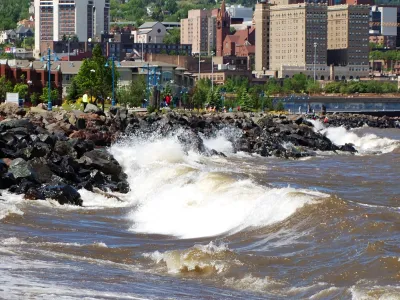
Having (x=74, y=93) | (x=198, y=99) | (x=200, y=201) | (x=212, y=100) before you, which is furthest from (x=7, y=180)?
(x=212, y=100)

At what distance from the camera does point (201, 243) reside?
87.1 ft

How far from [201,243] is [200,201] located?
6.33 meters

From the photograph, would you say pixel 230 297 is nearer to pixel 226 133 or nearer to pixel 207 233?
pixel 207 233

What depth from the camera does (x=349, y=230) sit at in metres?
26.0

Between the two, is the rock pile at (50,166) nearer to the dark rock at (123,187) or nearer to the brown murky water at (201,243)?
the dark rock at (123,187)

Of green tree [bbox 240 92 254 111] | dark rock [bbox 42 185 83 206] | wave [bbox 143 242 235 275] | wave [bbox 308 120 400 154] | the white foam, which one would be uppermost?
dark rock [bbox 42 185 83 206]

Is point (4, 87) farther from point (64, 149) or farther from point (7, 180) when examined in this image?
point (7, 180)

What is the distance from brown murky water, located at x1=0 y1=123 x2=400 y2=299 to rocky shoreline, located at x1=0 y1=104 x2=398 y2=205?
0.97 metres

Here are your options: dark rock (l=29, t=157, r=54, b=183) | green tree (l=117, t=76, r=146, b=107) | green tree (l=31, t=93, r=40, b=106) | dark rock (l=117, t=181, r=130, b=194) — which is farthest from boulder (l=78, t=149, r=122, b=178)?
green tree (l=117, t=76, r=146, b=107)

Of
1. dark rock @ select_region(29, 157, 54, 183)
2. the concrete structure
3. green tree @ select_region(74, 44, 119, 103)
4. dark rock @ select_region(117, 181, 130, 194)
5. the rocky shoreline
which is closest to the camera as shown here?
the rocky shoreline

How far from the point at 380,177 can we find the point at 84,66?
159 feet

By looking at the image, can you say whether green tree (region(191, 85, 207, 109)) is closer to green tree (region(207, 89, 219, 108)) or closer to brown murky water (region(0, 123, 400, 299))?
green tree (region(207, 89, 219, 108))

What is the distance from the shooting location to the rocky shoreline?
33.3 metres

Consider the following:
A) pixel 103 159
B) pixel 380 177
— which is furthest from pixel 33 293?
pixel 380 177
